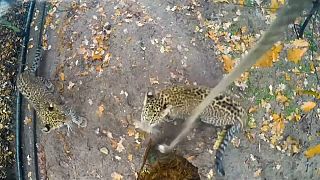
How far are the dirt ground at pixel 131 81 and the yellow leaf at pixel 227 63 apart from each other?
0.08 feet

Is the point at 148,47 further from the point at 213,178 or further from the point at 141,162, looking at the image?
the point at 213,178

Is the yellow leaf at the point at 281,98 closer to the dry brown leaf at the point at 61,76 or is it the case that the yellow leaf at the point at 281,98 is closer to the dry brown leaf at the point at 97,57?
the dry brown leaf at the point at 97,57

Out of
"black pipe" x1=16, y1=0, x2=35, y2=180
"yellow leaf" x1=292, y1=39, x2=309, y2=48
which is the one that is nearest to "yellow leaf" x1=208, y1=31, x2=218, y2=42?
"yellow leaf" x1=292, y1=39, x2=309, y2=48

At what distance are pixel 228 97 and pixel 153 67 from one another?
Answer: 0.33 meters

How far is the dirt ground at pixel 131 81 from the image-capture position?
1.65 meters

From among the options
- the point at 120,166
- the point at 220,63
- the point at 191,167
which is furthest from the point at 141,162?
the point at 220,63

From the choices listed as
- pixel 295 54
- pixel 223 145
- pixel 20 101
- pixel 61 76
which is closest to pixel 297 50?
pixel 295 54

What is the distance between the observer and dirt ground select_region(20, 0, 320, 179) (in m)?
1.65

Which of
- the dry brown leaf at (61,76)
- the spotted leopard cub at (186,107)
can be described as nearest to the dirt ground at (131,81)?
the dry brown leaf at (61,76)

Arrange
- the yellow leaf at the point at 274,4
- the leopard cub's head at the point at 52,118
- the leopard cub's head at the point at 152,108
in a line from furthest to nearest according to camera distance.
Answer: the yellow leaf at the point at 274,4 → the leopard cub's head at the point at 52,118 → the leopard cub's head at the point at 152,108

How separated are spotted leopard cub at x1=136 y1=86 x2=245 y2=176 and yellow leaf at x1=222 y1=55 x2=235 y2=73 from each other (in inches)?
6.0

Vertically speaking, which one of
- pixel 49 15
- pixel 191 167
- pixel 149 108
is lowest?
pixel 191 167

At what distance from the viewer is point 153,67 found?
1.71 m

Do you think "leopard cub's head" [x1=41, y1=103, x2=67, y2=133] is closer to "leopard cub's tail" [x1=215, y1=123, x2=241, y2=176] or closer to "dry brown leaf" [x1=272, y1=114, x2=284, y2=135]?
"leopard cub's tail" [x1=215, y1=123, x2=241, y2=176]
